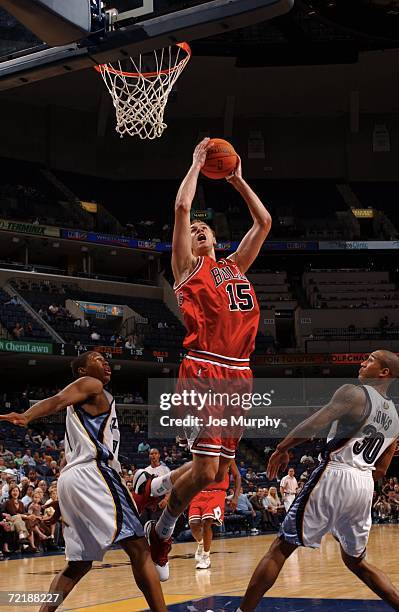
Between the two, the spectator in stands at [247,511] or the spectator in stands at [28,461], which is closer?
the spectator in stands at [28,461]

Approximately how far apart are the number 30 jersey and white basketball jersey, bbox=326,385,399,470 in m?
0.81

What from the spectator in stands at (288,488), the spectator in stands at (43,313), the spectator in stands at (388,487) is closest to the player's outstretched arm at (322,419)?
the spectator in stands at (288,488)

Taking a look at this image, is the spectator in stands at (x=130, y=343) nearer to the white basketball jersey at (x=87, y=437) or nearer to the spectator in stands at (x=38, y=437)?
the spectator in stands at (x=38, y=437)

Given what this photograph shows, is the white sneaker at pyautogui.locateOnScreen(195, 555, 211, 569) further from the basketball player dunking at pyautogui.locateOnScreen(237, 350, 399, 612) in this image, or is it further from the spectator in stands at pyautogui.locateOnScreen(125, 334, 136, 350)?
the spectator in stands at pyautogui.locateOnScreen(125, 334, 136, 350)

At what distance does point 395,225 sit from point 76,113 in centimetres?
1358

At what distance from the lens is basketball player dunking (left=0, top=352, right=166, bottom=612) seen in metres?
4.97

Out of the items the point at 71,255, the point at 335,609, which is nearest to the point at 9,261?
the point at 71,255

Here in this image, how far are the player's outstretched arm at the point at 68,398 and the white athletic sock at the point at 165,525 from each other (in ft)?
2.99

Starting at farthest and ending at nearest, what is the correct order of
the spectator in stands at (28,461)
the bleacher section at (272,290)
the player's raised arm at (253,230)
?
the bleacher section at (272,290) < the spectator in stands at (28,461) < the player's raised arm at (253,230)

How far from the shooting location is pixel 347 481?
5.30 meters

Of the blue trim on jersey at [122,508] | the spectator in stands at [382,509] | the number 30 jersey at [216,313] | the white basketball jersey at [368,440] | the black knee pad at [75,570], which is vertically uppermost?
the number 30 jersey at [216,313]

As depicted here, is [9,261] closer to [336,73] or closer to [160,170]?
[160,170]

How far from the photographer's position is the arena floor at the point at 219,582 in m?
6.71

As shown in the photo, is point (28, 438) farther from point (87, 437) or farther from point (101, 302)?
point (87, 437)
